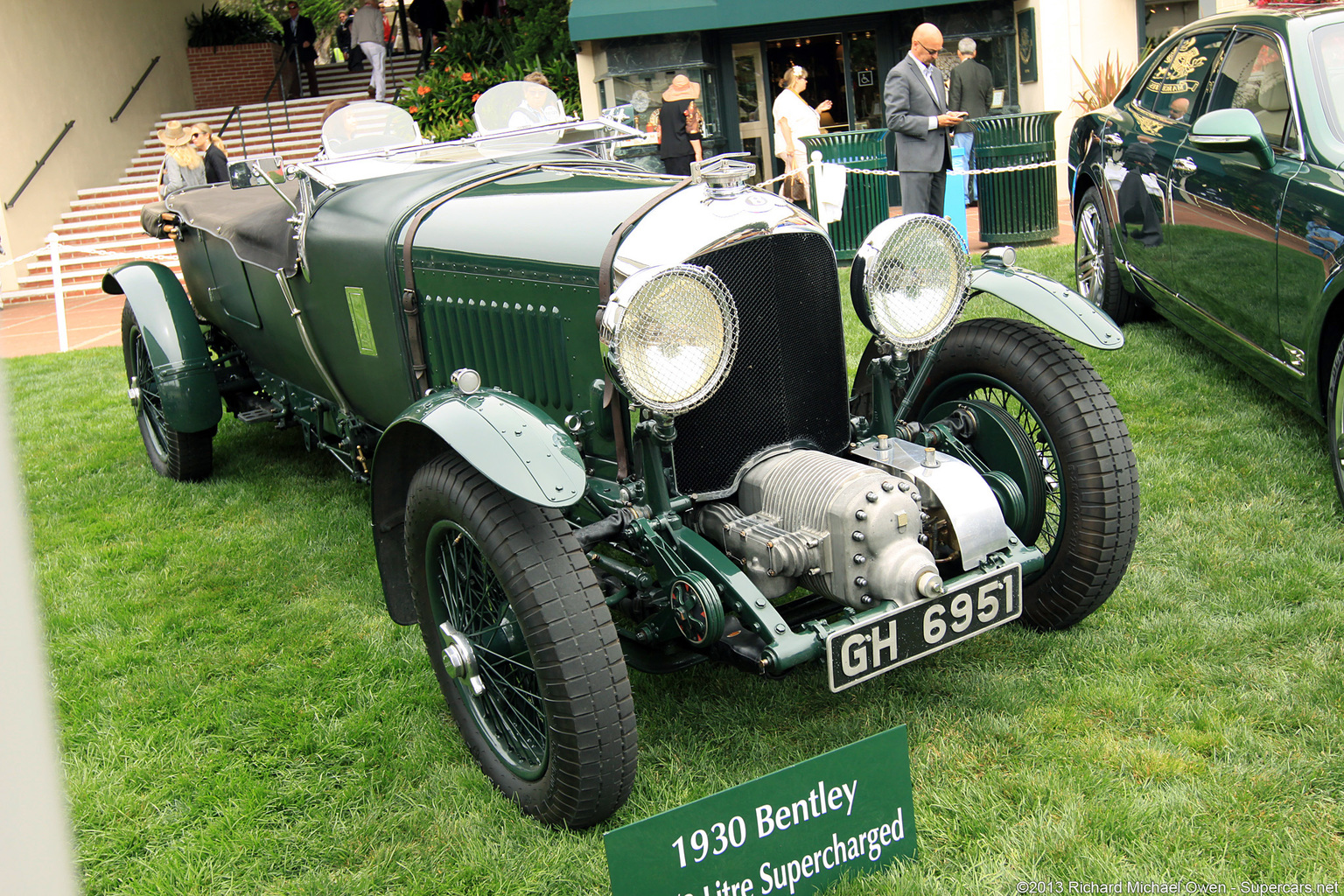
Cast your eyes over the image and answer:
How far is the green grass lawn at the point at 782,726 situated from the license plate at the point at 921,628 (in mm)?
362

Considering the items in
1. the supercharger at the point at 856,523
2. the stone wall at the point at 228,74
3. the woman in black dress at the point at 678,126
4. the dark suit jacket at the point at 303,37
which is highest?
the dark suit jacket at the point at 303,37

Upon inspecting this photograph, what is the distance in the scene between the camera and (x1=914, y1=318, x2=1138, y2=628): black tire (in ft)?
10.0

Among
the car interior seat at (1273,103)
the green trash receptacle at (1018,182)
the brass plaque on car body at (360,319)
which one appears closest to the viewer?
the brass plaque on car body at (360,319)

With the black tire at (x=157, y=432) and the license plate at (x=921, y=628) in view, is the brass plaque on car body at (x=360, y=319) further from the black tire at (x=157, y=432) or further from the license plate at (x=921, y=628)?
the license plate at (x=921, y=628)

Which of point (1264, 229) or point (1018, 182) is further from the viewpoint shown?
point (1018, 182)

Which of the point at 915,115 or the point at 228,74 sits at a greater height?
the point at 228,74

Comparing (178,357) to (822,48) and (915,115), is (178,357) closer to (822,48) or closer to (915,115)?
(915,115)

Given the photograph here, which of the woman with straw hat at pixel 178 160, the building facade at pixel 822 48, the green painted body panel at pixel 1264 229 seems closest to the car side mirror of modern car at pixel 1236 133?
the green painted body panel at pixel 1264 229

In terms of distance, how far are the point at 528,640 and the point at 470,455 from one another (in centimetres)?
46

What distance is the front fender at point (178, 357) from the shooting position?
17.1ft

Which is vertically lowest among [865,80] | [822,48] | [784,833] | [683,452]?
[784,833]

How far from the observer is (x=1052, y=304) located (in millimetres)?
3271

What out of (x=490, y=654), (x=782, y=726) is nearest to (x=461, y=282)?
(x=490, y=654)

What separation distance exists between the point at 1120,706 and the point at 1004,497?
25.6 inches
